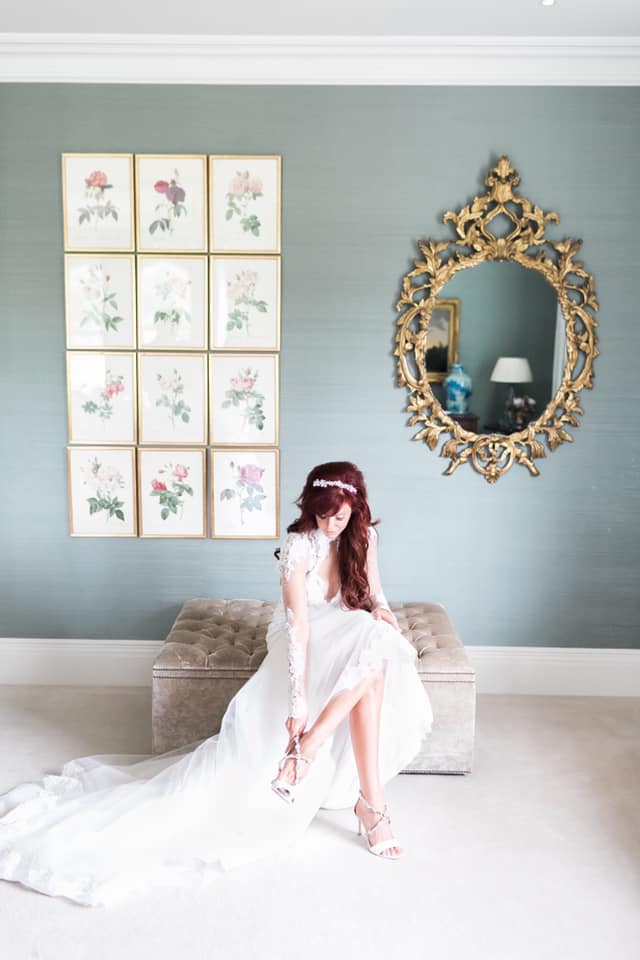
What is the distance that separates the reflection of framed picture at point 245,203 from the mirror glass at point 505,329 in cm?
77

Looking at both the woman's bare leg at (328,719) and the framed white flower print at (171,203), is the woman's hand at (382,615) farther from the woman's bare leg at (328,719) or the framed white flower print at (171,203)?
the framed white flower print at (171,203)

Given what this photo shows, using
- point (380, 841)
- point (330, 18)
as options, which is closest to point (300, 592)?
point (380, 841)

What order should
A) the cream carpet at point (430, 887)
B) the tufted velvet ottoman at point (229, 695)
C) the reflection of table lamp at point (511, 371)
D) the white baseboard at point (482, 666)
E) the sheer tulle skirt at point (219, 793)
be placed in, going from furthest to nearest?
the white baseboard at point (482, 666)
the reflection of table lamp at point (511, 371)
the tufted velvet ottoman at point (229, 695)
the sheer tulle skirt at point (219, 793)
the cream carpet at point (430, 887)

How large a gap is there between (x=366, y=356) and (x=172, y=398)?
2.73ft

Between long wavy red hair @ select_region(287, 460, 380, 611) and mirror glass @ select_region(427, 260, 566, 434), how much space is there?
1037mm

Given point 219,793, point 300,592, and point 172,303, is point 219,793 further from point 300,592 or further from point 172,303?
point 172,303

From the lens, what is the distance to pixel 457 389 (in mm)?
3588

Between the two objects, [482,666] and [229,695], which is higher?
[229,695]

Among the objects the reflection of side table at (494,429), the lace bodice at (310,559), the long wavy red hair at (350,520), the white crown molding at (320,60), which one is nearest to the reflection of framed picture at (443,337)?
the reflection of side table at (494,429)

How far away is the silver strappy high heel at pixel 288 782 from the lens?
2373 millimetres

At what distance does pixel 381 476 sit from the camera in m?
3.67

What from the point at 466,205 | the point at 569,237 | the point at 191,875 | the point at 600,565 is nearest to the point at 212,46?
the point at 466,205

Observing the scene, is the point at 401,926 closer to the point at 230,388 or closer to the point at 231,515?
the point at 231,515

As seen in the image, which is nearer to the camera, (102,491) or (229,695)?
(229,695)
